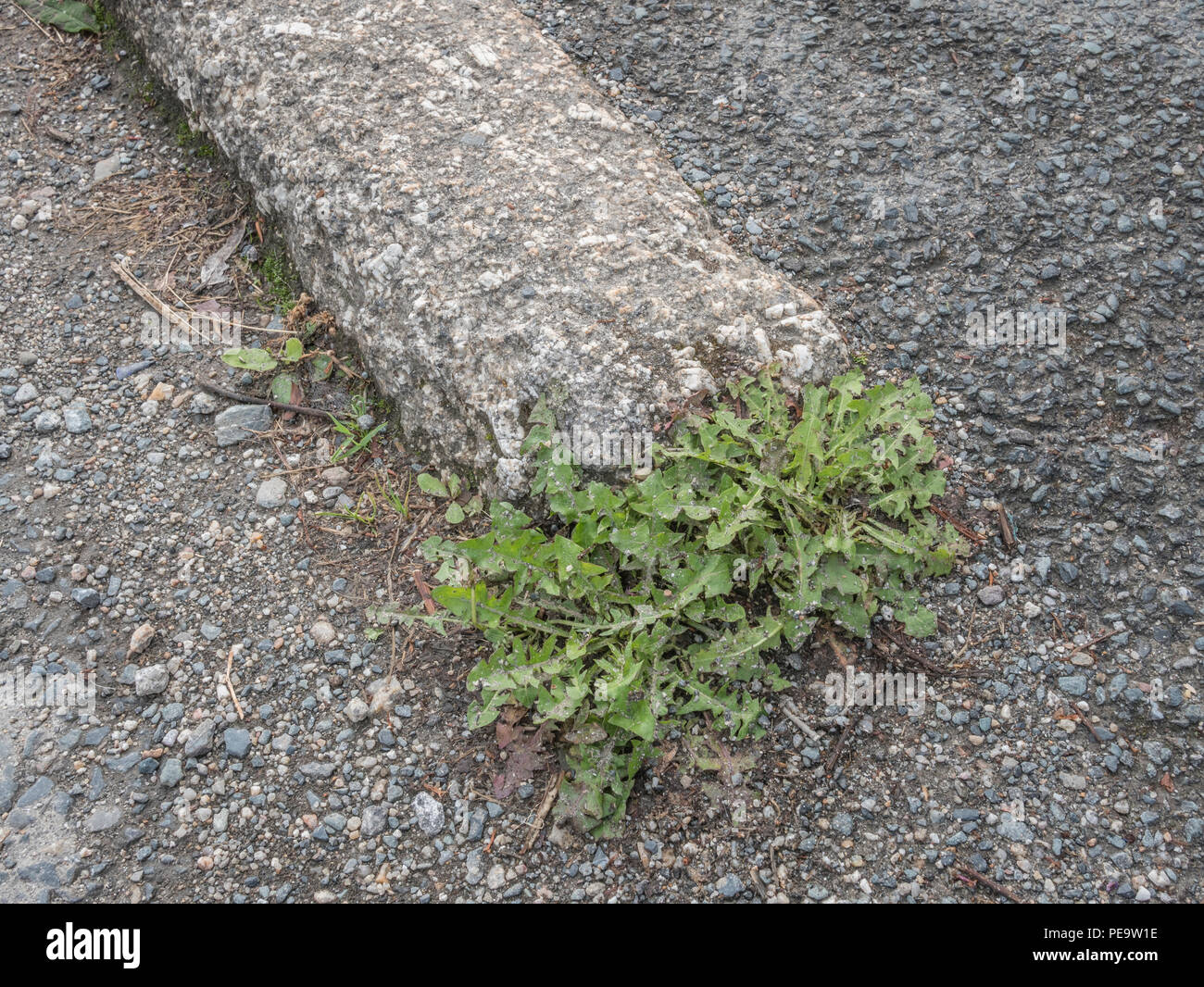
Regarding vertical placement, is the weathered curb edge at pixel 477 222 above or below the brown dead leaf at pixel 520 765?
above

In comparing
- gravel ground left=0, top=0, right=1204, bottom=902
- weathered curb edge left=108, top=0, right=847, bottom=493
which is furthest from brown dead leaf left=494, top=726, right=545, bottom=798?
weathered curb edge left=108, top=0, right=847, bottom=493

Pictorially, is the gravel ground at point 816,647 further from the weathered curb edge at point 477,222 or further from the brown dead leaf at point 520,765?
the weathered curb edge at point 477,222

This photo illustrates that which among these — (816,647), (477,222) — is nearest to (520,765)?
(816,647)

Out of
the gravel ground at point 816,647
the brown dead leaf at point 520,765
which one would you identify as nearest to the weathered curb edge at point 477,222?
the gravel ground at point 816,647

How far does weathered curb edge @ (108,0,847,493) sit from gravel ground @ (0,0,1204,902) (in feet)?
1.10

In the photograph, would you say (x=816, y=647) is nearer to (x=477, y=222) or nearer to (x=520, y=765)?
(x=520, y=765)

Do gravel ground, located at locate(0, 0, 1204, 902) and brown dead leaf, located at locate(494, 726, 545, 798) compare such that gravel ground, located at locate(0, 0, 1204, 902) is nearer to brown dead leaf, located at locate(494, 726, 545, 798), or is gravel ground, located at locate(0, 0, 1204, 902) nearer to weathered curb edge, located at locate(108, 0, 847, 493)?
brown dead leaf, located at locate(494, 726, 545, 798)

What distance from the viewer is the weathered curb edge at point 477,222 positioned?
10.7ft

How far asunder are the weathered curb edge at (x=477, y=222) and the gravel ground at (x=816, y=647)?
34 centimetres

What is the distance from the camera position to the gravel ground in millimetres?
2711

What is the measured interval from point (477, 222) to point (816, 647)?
207 cm

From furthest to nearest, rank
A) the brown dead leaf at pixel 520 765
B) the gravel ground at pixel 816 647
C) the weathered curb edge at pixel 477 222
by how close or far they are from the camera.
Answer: the weathered curb edge at pixel 477 222, the brown dead leaf at pixel 520 765, the gravel ground at pixel 816 647

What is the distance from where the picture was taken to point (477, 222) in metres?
3.53
